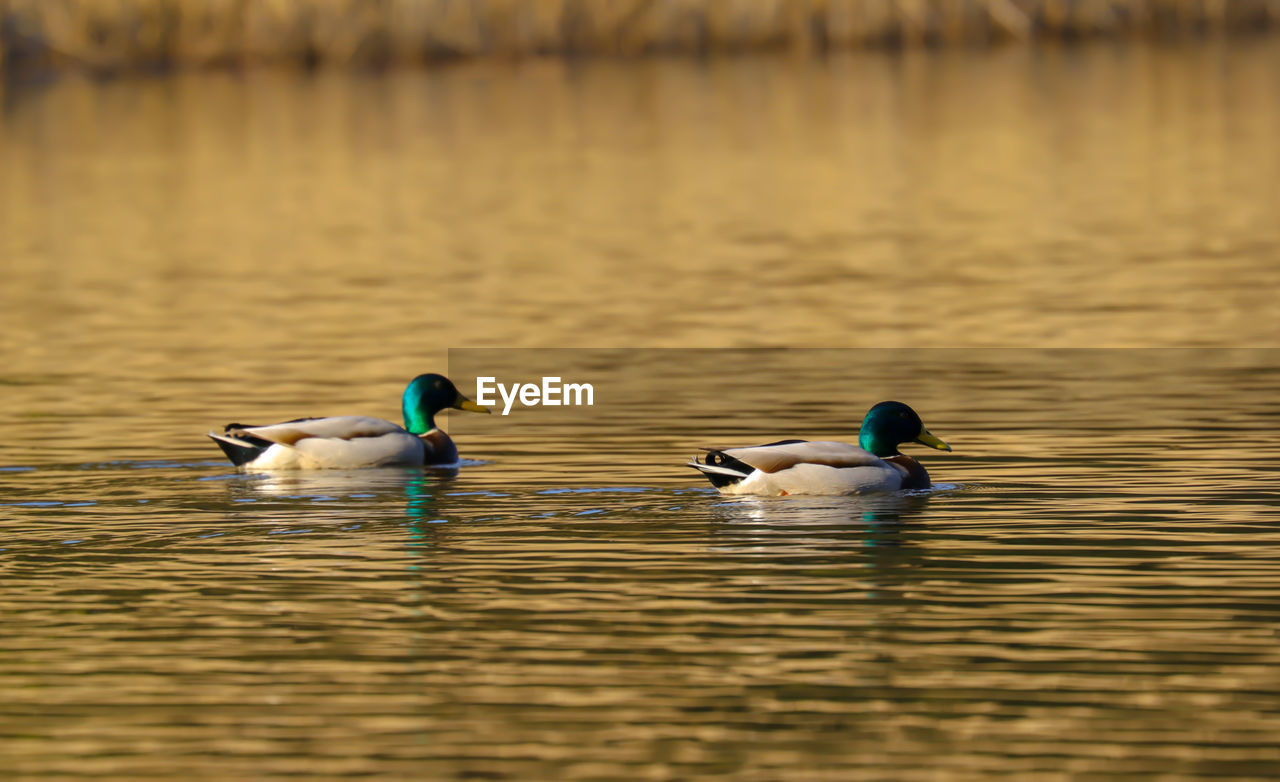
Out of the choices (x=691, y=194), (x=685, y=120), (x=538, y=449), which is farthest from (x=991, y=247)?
(x=685, y=120)

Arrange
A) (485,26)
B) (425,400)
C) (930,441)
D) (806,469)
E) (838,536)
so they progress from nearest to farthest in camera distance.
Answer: (838,536) → (806,469) → (930,441) → (425,400) → (485,26)

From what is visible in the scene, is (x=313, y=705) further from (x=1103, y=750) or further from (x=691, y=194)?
(x=691, y=194)

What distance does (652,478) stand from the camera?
1445cm

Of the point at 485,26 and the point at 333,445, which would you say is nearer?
the point at 333,445

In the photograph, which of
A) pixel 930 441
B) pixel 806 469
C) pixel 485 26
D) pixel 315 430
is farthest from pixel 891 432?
pixel 485 26

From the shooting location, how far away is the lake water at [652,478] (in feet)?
30.8

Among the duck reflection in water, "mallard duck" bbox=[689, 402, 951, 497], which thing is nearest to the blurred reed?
"mallard duck" bbox=[689, 402, 951, 497]

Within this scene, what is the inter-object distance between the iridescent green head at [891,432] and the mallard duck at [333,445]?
8.87 ft

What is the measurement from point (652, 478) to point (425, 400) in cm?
231

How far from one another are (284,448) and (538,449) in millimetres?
1645

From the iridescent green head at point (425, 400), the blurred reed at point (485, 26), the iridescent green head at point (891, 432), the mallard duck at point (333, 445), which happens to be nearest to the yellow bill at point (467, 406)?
the iridescent green head at point (425, 400)

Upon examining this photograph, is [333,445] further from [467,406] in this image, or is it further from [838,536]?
[838,536]

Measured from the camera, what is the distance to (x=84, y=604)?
446 inches

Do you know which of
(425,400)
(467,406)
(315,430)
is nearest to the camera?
(315,430)
